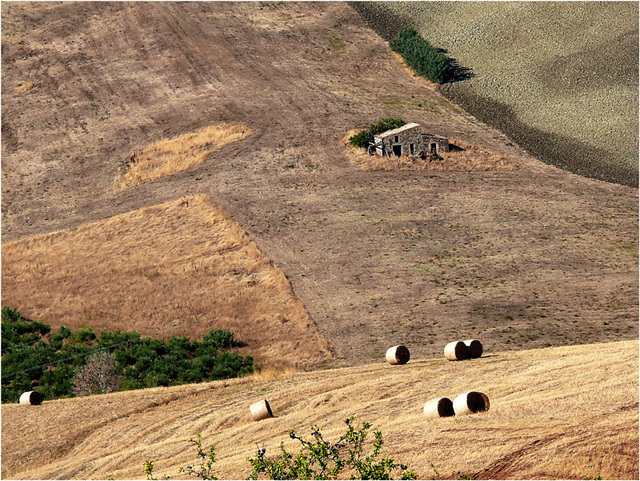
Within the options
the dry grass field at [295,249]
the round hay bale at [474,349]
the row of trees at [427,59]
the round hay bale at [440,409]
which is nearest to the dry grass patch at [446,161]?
the dry grass field at [295,249]

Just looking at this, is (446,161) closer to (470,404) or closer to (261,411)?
(261,411)

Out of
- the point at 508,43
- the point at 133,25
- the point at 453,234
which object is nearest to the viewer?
the point at 453,234

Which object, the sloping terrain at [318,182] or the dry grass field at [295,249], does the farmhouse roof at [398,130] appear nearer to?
the dry grass field at [295,249]

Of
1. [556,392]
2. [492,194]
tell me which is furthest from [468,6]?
[556,392]

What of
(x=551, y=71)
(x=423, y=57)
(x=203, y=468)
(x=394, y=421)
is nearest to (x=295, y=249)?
(x=394, y=421)

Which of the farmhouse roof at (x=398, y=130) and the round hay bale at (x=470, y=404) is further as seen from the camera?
the farmhouse roof at (x=398, y=130)

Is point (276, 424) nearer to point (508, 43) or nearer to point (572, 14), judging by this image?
point (508, 43)
